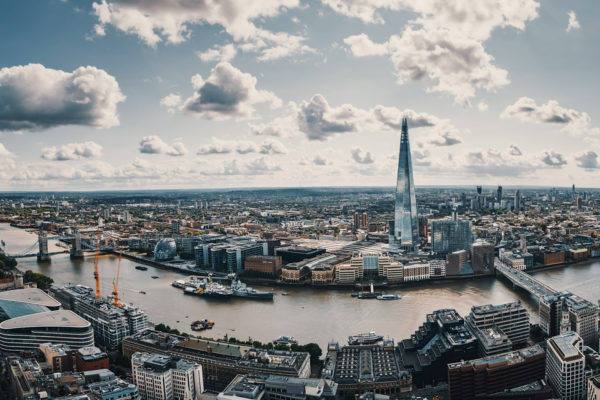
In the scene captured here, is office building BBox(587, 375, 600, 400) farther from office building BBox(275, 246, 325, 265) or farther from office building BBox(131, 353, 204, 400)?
office building BBox(275, 246, 325, 265)

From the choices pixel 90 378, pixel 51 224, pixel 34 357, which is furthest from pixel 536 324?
pixel 51 224

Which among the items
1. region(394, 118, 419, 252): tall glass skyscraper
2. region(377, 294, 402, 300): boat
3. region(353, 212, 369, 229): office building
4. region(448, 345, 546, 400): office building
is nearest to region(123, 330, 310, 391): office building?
region(448, 345, 546, 400): office building

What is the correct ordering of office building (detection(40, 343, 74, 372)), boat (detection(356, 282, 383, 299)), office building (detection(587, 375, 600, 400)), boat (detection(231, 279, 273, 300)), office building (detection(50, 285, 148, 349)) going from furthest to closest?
boat (detection(231, 279, 273, 300)) < boat (detection(356, 282, 383, 299)) < office building (detection(50, 285, 148, 349)) < office building (detection(40, 343, 74, 372)) < office building (detection(587, 375, 600, 400))

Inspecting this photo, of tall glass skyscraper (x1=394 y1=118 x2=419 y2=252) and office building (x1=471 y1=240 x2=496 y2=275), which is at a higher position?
tall glass skyscraper (x1=394 y1=118 x2=419 y2=252)

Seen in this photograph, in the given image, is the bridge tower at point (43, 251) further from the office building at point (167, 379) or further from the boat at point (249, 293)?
the office building at point (167, 379)

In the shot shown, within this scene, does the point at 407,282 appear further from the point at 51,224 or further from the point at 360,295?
the point at 51,224

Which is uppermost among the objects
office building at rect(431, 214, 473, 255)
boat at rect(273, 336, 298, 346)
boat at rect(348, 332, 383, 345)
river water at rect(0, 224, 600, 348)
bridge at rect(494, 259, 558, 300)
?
office building at rect(431, 214, 473, 255)

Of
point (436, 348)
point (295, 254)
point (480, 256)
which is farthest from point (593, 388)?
point (295, 254)

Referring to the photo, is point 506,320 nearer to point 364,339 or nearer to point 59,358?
point 364,339
